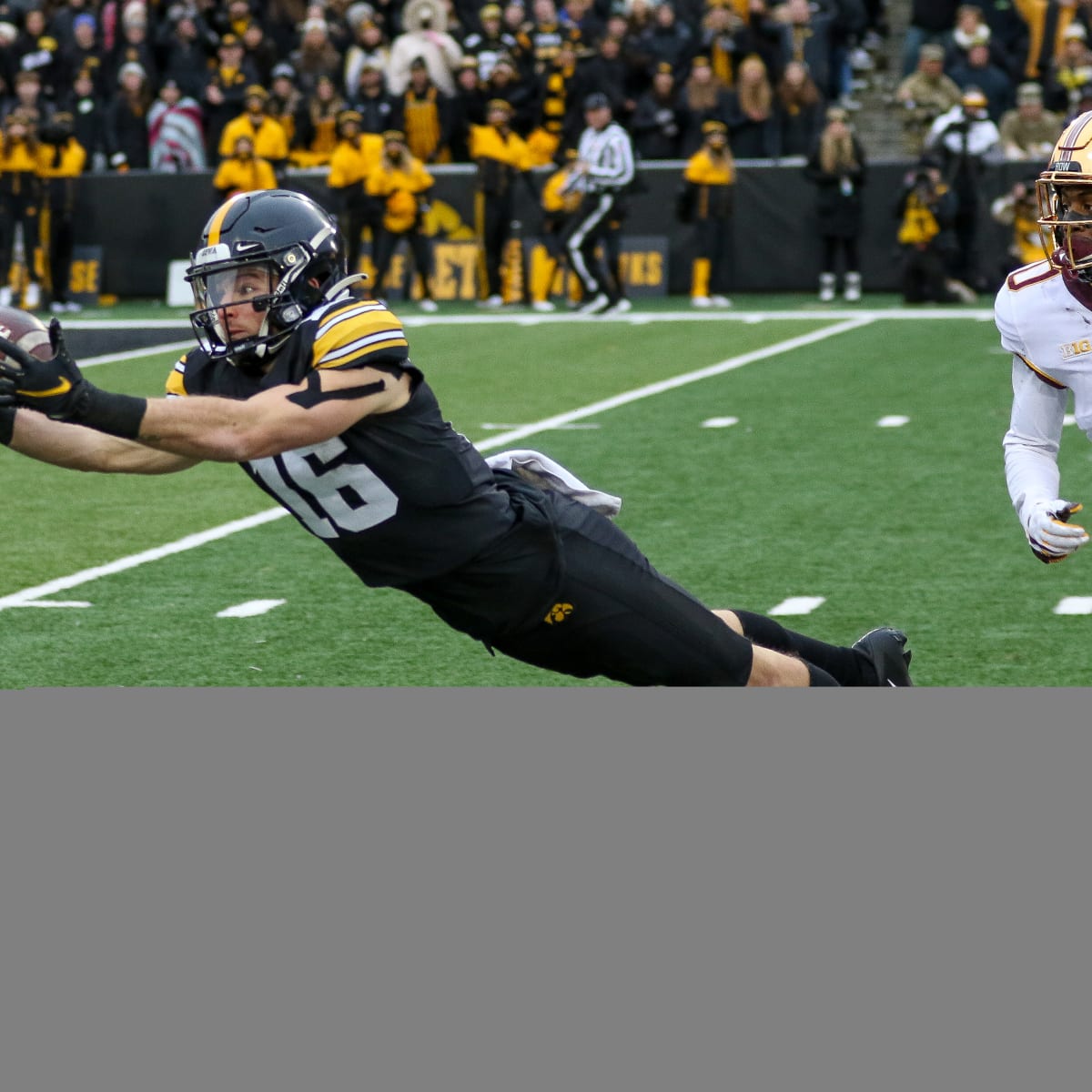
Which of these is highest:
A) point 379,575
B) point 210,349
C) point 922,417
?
point 210,349

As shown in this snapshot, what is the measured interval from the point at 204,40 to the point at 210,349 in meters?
18.2

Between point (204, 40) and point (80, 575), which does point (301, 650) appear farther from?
point (204, 40)

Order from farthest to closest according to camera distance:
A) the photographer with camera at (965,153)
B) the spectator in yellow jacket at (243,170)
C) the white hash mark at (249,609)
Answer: the spectator in yellow jacket at (243,170) < the photographer with camera at (965,153) < the white hash mark at (249,609)

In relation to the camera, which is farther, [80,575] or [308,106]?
[308,106]

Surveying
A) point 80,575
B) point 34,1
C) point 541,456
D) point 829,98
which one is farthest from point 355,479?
point 34,1

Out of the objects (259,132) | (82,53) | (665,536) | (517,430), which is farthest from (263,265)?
(82,53)

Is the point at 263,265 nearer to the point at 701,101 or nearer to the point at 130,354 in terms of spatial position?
the point at 130,354

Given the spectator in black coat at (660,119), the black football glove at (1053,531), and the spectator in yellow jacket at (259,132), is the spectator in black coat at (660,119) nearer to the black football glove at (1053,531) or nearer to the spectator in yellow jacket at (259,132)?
the spectator in yellow jacket at (259,132)

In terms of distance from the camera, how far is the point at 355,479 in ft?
12.7

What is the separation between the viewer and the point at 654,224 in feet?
64.5

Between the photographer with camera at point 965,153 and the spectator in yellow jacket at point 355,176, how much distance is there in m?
4.89

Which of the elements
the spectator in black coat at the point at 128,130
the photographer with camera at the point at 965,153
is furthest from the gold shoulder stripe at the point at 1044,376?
the spectator in black coat at the point at 128,130

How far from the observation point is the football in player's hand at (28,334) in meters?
3.31

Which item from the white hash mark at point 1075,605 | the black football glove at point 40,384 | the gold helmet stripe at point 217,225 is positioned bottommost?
the white hash mark at point 1075,605
